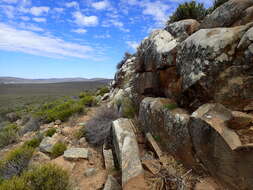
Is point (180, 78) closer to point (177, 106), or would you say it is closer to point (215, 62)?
point (177, 106)

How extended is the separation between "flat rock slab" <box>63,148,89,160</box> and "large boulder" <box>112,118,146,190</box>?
4.35ft

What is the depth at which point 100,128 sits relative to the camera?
22.2 ft

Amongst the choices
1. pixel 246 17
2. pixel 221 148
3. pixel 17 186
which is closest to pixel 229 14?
pixel 246 17

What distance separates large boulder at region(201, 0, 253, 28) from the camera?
13.3 feet

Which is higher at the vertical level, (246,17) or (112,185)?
(246,17)

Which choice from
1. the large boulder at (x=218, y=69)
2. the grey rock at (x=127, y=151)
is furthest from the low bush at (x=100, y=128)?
the large boulder at (x=218, y=69)

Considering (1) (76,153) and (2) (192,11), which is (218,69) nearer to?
(1) (76,153)

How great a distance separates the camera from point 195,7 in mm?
8359

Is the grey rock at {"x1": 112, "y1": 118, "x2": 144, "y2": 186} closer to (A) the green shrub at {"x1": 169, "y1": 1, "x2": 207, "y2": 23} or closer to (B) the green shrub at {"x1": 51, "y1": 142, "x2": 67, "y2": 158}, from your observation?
(B) the green shrub at {"x1": 51, "y1": 142, "x2": 67, "y2": 158}

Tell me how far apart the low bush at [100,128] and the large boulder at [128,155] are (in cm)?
101

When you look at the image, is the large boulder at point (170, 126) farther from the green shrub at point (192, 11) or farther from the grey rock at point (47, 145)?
the green shrub at point (192, 11)

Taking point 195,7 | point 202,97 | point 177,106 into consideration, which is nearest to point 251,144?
point 202,97

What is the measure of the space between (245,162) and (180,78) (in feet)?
7.70

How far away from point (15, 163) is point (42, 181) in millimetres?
2172
